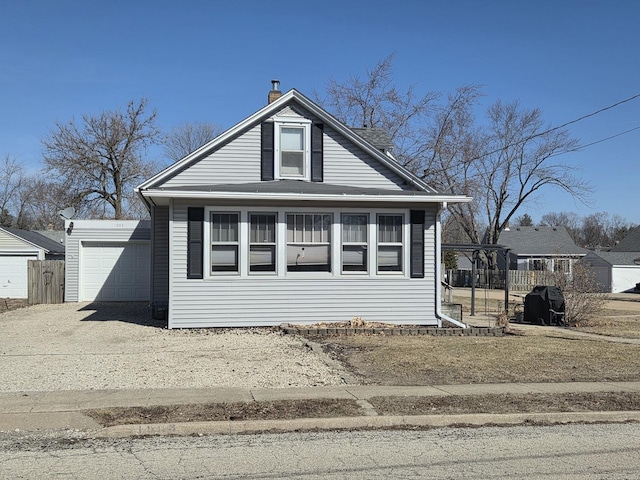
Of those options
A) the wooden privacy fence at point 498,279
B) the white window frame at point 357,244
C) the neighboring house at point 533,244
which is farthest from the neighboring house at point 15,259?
the neighboring house at point 533,244

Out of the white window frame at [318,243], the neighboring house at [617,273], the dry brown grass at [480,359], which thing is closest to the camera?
the dry brown grass at [480,359]

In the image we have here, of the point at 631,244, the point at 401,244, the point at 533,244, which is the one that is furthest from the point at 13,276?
the point at 631,244

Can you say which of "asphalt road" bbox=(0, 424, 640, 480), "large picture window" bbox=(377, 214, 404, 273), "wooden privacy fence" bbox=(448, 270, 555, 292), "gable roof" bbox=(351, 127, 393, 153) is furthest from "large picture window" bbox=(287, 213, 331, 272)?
"wooden privacy fence" bbox=(448, 270, 555, 292)

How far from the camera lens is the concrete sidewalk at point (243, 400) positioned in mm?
6828

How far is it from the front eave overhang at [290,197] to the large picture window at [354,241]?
606 millimetres

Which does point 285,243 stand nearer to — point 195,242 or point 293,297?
point 293,297

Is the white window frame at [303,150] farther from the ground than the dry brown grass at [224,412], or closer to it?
farther from the ground

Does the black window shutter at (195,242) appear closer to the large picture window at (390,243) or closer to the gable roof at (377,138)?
the large picture window at (390,243)

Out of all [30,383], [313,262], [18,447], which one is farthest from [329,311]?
[18,447]

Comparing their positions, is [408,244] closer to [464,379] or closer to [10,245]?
[464,379]

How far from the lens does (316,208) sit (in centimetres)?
1534

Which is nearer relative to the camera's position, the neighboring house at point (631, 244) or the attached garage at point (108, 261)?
the attached garage at point (108, 261)

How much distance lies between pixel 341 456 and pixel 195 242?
9.60 m

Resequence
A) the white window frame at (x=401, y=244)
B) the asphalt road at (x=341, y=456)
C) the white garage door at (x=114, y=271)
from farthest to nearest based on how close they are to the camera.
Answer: the white garage door at (x=114, y=271), the white window frame at (x=401, y=244), the asphalt road at (x=341, y=456)
